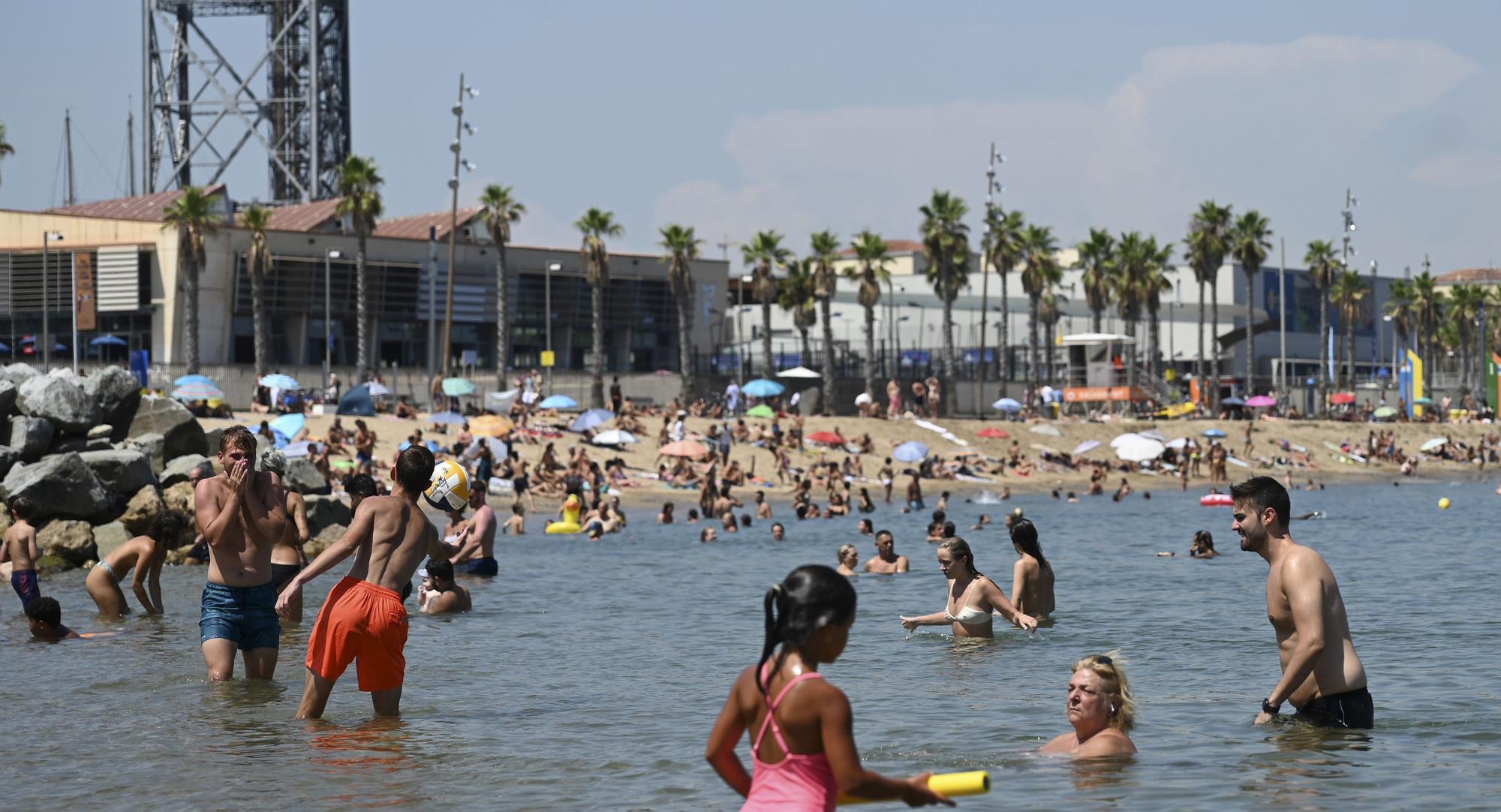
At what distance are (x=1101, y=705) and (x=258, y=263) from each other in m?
52.8

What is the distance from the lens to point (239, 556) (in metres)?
9.85

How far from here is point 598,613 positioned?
18.1 m

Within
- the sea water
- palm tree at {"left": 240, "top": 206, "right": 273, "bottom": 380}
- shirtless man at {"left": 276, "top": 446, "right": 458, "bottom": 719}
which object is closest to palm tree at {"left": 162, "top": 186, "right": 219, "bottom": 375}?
palm tree at {"left": 240, "top": 206, "right": 273, "bottom": 380}

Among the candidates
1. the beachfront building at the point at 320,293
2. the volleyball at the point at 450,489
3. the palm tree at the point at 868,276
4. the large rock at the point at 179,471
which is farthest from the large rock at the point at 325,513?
the palm tree at the point at 868,276

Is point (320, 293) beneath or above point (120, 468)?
above

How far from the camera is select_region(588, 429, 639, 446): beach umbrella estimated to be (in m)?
43.7

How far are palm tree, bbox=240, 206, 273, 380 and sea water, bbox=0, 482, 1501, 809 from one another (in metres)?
35.0

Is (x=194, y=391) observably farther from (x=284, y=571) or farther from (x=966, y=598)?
(x=966, y=598)

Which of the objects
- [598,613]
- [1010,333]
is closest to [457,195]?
[598,613]

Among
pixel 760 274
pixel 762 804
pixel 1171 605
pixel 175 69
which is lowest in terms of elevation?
pixel 1171 605

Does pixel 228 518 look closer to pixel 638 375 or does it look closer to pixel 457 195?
pixel 457 195

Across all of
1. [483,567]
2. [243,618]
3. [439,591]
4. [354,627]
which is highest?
[354,627]

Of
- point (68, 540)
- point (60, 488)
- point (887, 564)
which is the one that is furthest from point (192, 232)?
point (887, 564)

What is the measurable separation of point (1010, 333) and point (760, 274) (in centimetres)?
3288
